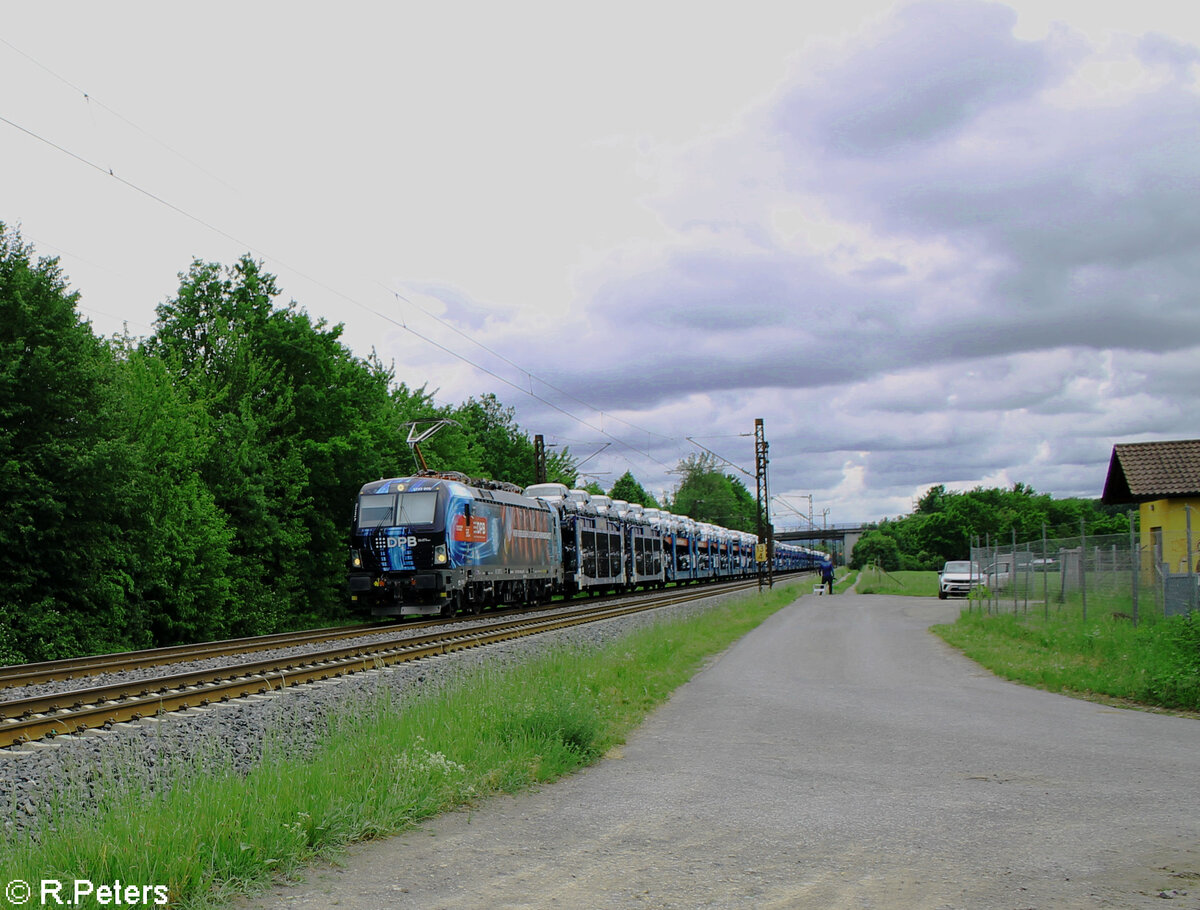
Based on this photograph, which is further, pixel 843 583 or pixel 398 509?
pixel 843 583

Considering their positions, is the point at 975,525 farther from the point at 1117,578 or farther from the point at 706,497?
the point at 1117,578

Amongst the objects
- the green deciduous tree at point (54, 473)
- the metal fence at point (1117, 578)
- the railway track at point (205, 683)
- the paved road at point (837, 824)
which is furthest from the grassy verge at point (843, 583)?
the paved road at point (837, 824)

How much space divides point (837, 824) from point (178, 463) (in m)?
20.2

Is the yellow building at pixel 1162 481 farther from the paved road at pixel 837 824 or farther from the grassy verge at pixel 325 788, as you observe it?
the grassy verge at pixel 325 788

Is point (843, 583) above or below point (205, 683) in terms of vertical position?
below

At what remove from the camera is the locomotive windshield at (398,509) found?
2444 centimetres

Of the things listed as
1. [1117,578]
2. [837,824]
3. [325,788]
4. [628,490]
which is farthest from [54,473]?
[628,490]

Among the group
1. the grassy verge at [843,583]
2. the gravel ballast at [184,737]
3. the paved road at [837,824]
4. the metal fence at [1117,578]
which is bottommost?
the grassy verge at [843,583]

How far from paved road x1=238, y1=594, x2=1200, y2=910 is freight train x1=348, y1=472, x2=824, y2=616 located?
541 inches

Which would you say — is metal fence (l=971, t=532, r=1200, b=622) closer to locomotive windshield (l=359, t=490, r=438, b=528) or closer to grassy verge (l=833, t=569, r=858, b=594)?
locomotive windshield (l=359, t=490, r=438, b=528)

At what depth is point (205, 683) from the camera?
41.7 feet

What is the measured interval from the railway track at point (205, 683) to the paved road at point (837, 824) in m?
4.82

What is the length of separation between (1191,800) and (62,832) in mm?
7165

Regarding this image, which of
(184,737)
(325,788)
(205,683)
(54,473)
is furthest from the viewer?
(54,473)
